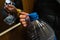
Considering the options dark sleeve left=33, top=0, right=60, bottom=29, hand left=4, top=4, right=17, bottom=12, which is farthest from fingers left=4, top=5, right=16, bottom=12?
dark sleeve left=33, top=0, right=60, bottom=29

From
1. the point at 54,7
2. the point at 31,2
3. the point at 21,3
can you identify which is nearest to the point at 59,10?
the point at 54,7

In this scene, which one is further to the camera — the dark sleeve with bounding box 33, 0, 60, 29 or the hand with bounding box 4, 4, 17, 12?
the dark sleeve with bounding box 33, 0, 60, 29

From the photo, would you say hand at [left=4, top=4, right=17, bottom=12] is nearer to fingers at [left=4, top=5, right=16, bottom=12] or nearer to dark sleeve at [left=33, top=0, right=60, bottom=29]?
fingers at [left=4, top=5, right=16, bottom=12]

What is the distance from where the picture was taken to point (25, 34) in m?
1.00

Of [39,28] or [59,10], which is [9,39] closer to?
[39,28]

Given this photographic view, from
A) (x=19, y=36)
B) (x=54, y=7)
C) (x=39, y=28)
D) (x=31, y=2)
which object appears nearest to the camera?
(x=39, y=28)

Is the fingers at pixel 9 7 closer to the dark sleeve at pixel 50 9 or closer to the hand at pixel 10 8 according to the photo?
the hand at pixel 10 8

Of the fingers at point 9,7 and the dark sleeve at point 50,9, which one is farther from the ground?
the fingers at point 9,7

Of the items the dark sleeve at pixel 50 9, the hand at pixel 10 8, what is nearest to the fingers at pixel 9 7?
the hand at pixel 10 8

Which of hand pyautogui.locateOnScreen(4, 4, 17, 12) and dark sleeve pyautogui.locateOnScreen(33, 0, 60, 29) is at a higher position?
hand pyautogui.locateOnScreen(4, 4, 17, 12)

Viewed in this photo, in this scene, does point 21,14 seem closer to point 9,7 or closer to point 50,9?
point 9,7

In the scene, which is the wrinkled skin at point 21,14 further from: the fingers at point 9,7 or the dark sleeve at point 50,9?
the dark sleeve at point 50,9

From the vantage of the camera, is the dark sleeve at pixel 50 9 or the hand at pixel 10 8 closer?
the hand at pixel 10 8

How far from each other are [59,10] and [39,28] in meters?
0.56
